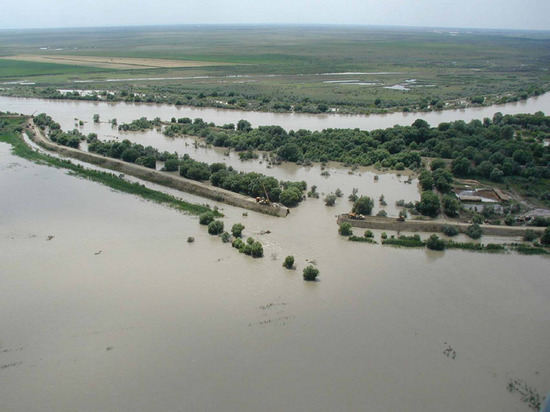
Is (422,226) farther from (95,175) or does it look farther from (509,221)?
(95,175)

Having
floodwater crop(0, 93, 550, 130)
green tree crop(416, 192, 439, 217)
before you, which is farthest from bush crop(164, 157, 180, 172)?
green tree crop(416, 192, 439, 217)

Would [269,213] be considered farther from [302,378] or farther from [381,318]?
[302,378]

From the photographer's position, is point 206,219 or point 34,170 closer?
point 206,219

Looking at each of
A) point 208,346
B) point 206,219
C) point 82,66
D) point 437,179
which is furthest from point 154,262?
point 82,66

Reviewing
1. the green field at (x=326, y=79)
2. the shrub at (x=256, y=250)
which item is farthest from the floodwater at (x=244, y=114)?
the shrub at (x=256, y=250)

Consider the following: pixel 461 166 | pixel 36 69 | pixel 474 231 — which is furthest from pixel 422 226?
pixel 36 69

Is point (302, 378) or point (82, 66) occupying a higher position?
point (82, 66)

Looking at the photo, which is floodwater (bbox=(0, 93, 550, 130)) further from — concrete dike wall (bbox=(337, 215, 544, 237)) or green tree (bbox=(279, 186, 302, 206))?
concrete dike wall (bbox=(337, 215, 544, 237))
